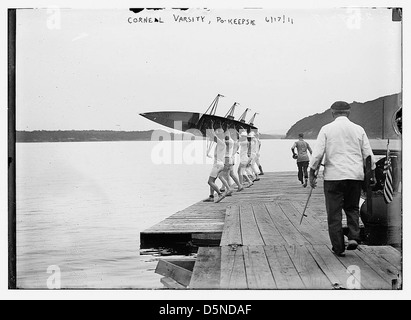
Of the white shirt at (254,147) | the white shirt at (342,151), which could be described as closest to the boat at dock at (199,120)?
the white shirt at (254,147)

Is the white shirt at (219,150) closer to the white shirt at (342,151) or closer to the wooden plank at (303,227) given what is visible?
the wooden plank at (303,227)

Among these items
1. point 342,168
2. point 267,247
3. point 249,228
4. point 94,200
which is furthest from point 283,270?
point 94,200

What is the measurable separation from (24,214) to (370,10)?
3607 millimetres

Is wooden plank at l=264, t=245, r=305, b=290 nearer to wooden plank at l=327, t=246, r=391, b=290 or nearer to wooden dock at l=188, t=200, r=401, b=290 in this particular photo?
wooden dock at l=188, t=200, r=401, b=290

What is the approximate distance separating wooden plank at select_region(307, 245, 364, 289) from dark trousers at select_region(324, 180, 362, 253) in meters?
0.21

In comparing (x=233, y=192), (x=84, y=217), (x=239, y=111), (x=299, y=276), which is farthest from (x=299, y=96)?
(x=84, y=217)

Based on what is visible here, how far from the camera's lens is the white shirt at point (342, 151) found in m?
6.98

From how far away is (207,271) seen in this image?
22.8 ft

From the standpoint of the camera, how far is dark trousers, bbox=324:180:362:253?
7023 millimetres

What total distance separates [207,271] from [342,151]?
1533mm

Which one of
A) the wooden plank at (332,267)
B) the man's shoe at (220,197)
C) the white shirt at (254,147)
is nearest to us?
the wooden plank at (332,267)

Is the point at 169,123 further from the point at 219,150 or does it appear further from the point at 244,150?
the point at 244,150

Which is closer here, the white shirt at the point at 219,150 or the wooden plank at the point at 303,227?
the wooden plank at the point at 303,227

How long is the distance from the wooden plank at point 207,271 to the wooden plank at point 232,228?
0.22m
